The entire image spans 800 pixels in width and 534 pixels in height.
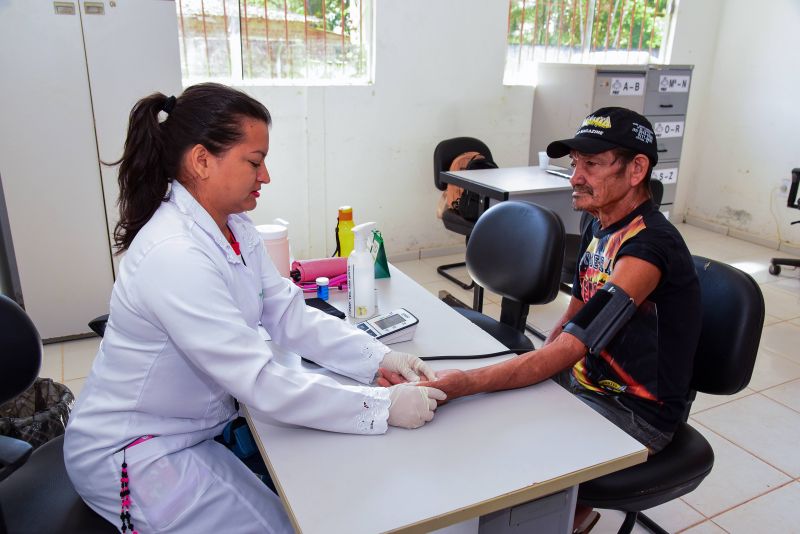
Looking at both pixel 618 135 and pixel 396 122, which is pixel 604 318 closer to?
pixel 618 135

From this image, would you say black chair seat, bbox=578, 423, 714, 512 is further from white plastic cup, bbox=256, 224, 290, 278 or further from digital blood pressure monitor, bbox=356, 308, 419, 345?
white plastic cup, bbox=256, 224, 290, 278

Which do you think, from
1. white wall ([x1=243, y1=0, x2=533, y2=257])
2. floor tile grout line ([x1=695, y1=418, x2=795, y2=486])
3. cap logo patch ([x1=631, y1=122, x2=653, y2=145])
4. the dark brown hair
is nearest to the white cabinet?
white wall ([x1=243, y1=0, x2=533, y2=257])

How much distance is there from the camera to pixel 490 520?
3.58ft

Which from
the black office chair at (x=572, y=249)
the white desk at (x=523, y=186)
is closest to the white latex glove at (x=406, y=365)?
the black office chair at (x=572, y=249)

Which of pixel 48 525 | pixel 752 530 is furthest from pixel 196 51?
pixel 752 530

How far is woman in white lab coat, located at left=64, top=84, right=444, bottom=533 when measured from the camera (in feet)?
3.48

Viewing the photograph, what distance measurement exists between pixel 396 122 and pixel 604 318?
3001 millimetres

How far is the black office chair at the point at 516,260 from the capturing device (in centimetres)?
196

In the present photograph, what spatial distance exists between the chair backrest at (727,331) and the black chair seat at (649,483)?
20 cm

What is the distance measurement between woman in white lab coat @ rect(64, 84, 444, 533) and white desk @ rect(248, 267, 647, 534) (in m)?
0.05

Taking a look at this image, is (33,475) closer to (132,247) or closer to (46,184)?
(132,247)

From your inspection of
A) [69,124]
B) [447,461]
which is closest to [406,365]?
[447,461]

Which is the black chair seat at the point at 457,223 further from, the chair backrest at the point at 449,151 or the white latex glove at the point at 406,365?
the white latex glove at the point at 406,365

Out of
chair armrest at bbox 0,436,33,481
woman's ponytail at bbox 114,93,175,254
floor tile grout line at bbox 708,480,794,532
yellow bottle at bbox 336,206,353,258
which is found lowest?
floor tile grout line at bbox 708,480,794,532
